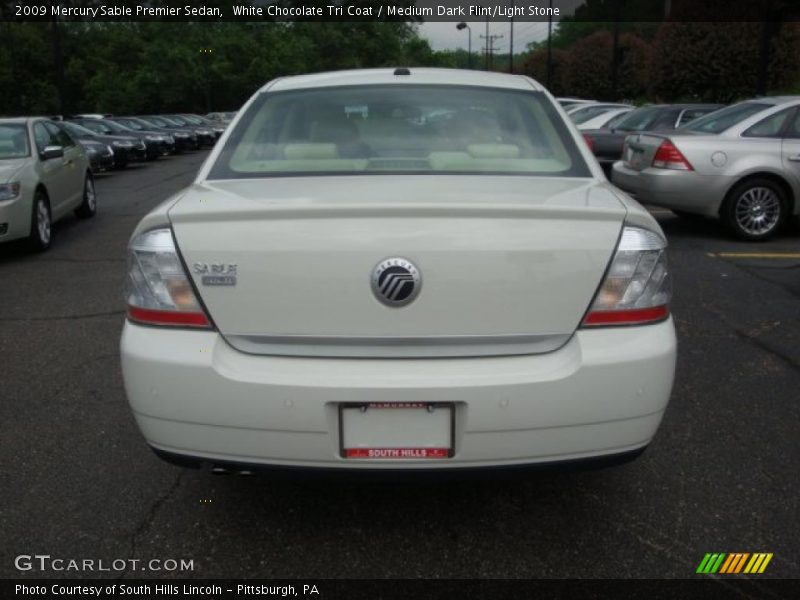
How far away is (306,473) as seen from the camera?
2.40 m

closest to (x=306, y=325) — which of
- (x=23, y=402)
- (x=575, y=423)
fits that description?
(x=575, y=423)

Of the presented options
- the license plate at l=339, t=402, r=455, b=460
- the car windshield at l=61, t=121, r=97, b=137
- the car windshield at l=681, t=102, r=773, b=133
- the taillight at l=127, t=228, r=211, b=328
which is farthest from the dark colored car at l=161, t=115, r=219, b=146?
the license plate at l=339, t=402, r=455, b=460

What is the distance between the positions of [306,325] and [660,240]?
3.81 ft

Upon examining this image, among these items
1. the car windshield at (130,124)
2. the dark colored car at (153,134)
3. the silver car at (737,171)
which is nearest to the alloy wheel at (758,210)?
the silver car at (737,171)

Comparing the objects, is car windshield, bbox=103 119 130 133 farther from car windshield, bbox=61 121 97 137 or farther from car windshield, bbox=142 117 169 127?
car windshield, bbox=142 117 169 127

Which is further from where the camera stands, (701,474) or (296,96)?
(296,96)

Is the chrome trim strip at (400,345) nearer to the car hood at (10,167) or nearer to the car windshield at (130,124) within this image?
the car hood at (10,167)

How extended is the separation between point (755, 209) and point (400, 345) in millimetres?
7068

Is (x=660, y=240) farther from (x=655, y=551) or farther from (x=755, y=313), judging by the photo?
(x=755, y=313)


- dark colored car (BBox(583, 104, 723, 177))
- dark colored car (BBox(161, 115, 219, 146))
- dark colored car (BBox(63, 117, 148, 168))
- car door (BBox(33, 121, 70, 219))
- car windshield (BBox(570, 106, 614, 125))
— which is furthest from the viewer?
dark colored car (BBox(161, 115, 219, 146))

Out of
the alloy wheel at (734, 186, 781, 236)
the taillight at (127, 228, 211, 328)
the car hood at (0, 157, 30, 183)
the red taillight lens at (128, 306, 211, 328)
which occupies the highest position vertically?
the taillight at (127, 228, 211, 328)

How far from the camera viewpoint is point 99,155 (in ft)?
57.1

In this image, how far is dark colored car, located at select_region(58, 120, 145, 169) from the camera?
63.0ft

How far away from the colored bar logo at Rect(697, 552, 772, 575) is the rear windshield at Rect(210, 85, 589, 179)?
4.82 feet
